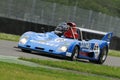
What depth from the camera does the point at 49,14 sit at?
3238cm

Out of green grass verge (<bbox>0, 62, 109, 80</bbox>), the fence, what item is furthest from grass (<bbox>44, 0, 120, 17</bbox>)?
green grass verge (<bbox>0, 62, 109, 80</bbox>)

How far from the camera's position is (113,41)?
104 ft

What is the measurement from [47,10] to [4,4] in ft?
11.1

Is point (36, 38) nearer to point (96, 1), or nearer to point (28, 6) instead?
point (28, 6)

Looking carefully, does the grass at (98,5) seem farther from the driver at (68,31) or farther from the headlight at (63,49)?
the headlight at (63,49)

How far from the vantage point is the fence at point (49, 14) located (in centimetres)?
3017

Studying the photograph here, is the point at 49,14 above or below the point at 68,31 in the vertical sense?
below

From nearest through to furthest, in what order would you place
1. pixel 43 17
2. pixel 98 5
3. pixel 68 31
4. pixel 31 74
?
pixel 31 74 → pixel 68 31 → pixel 43 17 → pixel 98 5

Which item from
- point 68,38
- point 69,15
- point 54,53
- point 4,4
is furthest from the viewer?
point 69,15

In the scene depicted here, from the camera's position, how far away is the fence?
99.0ft

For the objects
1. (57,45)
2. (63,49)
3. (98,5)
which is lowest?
(63,49)

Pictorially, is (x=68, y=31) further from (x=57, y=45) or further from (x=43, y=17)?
(x=43, y=17)

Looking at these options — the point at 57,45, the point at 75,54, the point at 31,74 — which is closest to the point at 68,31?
the point at 75,54

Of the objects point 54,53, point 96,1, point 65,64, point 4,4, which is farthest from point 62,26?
point 96,1
